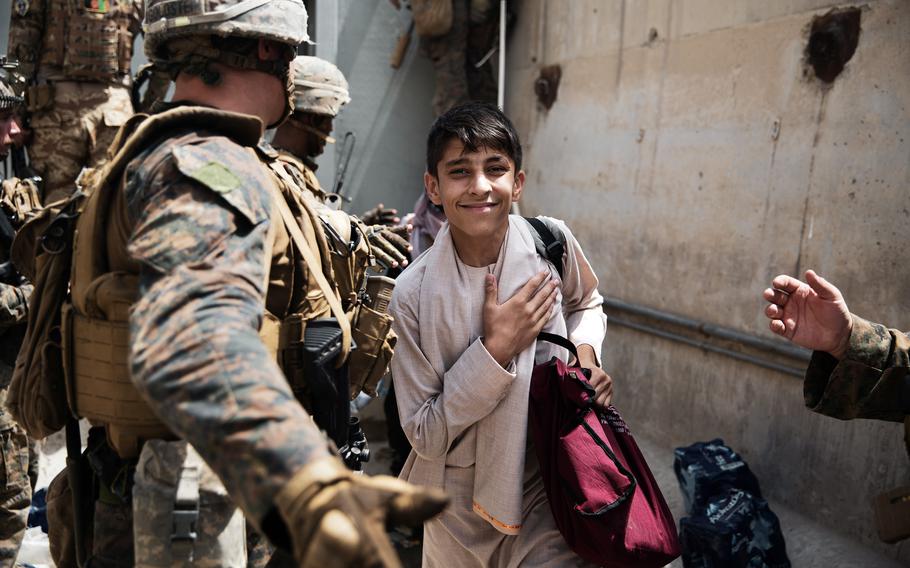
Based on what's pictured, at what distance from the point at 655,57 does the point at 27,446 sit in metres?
3.91

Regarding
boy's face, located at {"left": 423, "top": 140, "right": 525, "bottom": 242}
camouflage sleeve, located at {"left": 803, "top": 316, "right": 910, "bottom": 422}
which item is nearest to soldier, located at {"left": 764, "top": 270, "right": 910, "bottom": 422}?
camouflage sleeve, located at {"left": 803, "top": 316, "right": 910, "bottom": 422}

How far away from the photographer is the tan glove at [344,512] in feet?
3.12

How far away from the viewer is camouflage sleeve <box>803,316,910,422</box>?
2.24 m

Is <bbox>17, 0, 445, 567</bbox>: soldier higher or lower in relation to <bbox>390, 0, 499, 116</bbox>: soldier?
lower

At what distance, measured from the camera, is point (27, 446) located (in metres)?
3.43

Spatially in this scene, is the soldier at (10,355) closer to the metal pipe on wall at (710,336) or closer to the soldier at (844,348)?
the soldier at (844,348)

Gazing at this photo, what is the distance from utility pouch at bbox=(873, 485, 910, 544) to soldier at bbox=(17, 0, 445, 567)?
5.58 ft

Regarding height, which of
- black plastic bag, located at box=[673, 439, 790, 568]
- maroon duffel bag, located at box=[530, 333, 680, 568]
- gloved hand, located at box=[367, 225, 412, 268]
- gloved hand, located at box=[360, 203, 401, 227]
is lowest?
black plastic bag, located at box=[673, 439, 790, 568]

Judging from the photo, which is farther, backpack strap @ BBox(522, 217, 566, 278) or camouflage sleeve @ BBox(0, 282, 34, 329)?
camouflage sleeve @ BBox(0, 282, 34, 329)

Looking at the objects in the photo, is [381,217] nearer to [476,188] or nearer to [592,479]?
[476,188]

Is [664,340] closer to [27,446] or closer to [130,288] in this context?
[27,446]

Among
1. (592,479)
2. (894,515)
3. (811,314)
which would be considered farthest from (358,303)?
(894,515)

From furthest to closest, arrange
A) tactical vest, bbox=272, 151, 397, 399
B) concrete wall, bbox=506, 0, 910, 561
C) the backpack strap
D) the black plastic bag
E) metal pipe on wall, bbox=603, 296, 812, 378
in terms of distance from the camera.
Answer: metal pipe on wall, bbox=603, 296, 812, 378 < the black plastic bag < concrete wall, bbox=506, 0, 910, 561 < the backpack strap < tactical vest, bbox=272, 151, 397, 399

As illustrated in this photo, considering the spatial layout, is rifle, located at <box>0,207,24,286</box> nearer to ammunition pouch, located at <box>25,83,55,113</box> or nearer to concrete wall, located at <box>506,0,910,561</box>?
ammunition pouch, located at <box>25,83,55,113</box>
